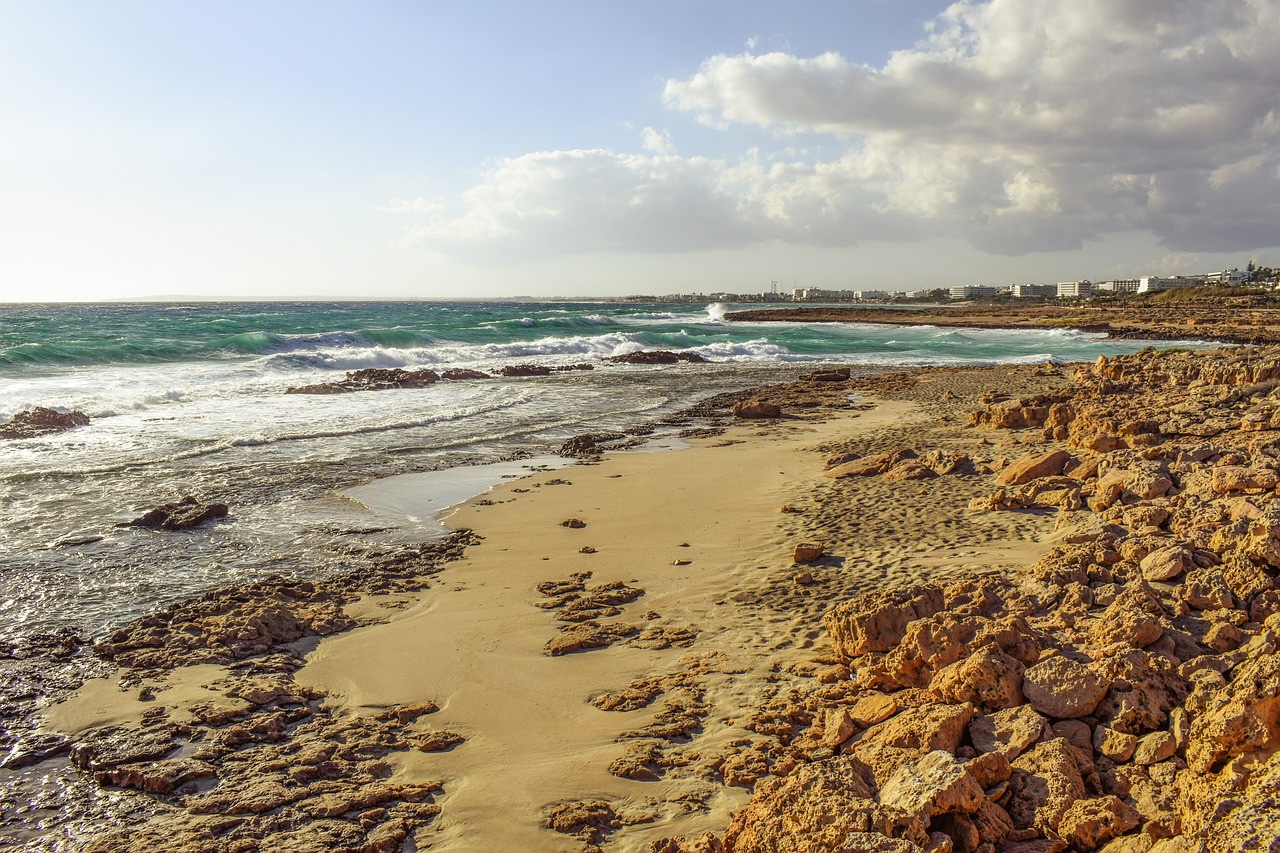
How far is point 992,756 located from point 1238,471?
14.5ft

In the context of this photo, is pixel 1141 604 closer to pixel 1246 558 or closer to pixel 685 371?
pixel 1246 558

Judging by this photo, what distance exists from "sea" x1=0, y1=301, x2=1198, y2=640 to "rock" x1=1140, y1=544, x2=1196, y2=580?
6.74 m

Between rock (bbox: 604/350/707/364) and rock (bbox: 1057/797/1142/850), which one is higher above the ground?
rock (bbox: 604/350/707/364)

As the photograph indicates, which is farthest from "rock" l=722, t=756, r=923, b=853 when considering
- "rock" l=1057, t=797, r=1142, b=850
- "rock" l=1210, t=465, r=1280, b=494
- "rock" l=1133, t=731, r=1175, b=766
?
"rock" l=1210, t=465, r=1280, b=494

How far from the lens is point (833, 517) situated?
27.0 feet

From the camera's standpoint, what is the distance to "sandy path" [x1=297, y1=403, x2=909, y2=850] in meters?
3.90

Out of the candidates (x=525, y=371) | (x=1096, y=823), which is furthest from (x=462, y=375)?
(x=1096, y=823)

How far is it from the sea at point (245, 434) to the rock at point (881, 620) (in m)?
4.92

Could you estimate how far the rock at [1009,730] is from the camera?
11.2 feet

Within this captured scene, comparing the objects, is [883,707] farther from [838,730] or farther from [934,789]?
[934,789]

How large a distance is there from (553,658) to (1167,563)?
407 centimetres

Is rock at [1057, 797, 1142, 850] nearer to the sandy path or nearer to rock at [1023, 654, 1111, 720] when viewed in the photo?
rock at [1023, 654, 1111, 720]

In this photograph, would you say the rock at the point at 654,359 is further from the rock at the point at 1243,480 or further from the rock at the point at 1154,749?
the rock at the point at 1154,749

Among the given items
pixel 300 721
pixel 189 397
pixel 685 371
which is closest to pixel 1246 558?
pixel 300 721
